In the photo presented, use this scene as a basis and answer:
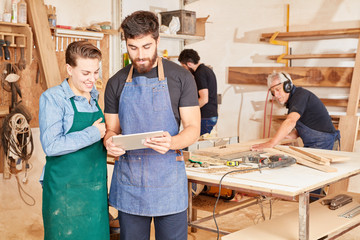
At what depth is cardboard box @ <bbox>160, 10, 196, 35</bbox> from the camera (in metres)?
5.68

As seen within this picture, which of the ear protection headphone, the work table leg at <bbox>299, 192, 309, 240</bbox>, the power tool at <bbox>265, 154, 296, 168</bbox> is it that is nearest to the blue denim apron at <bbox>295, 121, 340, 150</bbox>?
the ear protection headphone

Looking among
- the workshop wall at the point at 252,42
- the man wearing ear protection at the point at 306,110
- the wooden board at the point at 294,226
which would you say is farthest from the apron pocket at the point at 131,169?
the workshop wall at the point at 252,42

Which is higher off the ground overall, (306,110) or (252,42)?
(252,42)

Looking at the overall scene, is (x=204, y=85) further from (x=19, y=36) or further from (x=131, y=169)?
(x=131, y=169)

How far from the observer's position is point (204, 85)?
5.04m

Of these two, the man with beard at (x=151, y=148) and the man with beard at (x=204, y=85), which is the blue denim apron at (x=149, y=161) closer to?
the man with beard at (x=151, y=148)

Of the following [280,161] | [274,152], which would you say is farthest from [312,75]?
[280,161]

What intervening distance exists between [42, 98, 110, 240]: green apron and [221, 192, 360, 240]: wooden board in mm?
736

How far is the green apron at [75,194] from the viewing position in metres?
2.17

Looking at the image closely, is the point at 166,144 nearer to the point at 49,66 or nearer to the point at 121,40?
the point at 49,66

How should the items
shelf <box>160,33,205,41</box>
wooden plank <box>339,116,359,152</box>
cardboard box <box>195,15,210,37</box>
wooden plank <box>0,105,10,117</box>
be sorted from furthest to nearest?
cardboard box <box>195,15,210,37</box> < shelf <box>160,33,205,41</box> < wooden plank <box>339,116,359,152</box> < wooden plank <box>0,105,10,117</box>

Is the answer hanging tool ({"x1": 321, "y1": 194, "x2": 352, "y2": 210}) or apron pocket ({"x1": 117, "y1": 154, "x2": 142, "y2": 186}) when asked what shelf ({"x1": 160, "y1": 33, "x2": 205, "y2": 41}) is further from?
apron pocket ({"x1": 117, "y1": 154, "x2": 142, "y2": 186})

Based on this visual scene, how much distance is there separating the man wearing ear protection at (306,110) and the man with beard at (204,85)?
1.12 m

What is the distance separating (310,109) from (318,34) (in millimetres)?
1549
